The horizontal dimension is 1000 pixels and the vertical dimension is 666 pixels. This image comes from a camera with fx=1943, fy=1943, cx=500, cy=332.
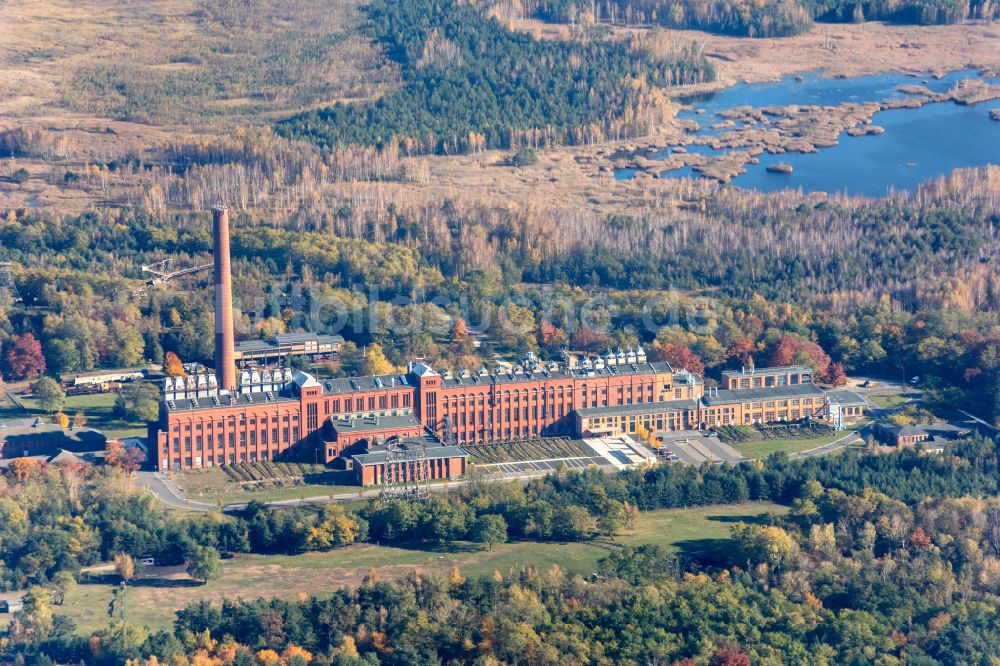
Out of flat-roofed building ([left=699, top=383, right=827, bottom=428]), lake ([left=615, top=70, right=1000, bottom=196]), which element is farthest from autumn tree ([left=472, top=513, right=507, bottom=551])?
lake ([left=615, top=70, right=1000, bottom=196])

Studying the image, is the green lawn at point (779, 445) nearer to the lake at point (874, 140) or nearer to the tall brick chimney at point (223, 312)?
the tall brick chimney at point (223, 312)

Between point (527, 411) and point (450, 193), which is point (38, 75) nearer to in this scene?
point (450, 193)

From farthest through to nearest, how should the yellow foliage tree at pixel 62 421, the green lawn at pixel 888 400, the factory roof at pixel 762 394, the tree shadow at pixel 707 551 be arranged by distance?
the green lawn at pixel 888 400
the factory roof at pixel 762 394
the yellow foliage tree at pixel 62 421
the tree shadow at pixel 707 551

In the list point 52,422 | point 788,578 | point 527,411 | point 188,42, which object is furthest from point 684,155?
point 788,578

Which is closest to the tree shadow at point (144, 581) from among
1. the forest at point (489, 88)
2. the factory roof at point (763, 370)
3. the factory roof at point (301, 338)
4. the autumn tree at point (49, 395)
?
the autumn tree at point (49, 395)

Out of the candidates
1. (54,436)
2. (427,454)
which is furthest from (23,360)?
(427,454)

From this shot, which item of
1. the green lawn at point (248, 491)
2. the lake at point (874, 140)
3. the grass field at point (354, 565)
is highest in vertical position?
the lake at point (874, 140)
